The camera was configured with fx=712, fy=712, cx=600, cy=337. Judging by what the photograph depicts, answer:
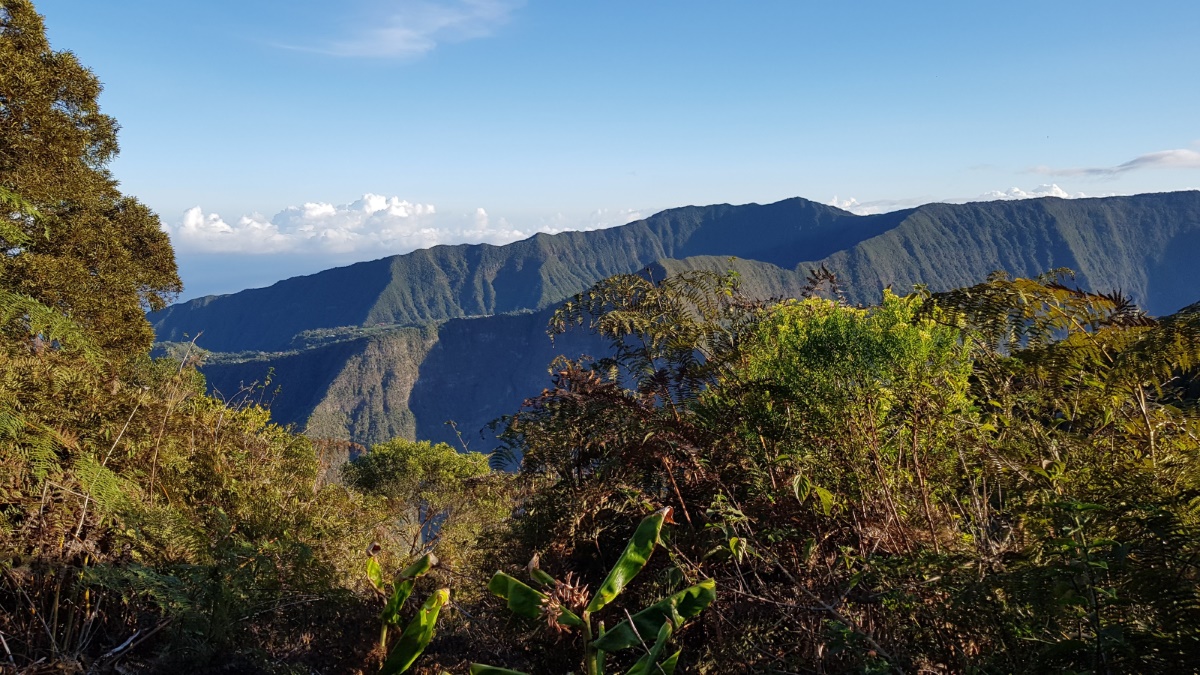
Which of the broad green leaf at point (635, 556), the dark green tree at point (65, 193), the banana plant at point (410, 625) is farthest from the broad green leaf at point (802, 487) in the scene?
the dark green tree at point (65, 193)

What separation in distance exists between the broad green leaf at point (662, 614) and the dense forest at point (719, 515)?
11mm

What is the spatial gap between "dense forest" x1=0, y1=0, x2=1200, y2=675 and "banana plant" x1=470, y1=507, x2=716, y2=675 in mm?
12

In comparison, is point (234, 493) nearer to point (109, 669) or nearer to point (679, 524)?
point (109, 669)

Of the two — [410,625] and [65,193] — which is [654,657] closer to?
[410,625]

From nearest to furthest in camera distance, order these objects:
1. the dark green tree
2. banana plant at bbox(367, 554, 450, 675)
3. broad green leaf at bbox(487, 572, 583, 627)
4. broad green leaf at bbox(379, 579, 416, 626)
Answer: broad green leaf at bbox(487, 572, 583, 627) → banana plant at bbox(367, 554, 450, 675) → broad green leaf at bbox(379, 579, 416, 626) → the dark green tree

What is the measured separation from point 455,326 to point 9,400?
187m

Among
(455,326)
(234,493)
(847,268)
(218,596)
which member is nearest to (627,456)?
(218,596)

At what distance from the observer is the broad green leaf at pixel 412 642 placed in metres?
2.62

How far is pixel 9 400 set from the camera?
330cm

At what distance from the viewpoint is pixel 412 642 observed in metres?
2.67

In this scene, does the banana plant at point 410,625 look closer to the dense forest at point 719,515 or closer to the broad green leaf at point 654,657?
the dense forest at point 719,515

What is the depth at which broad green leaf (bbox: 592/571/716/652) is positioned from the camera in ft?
6.83

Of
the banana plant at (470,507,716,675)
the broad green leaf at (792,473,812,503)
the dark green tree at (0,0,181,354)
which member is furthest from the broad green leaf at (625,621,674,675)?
the dark green tree at (0,0,181,354)

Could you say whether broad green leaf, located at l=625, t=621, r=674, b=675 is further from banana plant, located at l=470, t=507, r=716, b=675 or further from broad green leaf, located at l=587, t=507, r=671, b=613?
broad green leaf, located at l=587, t=507, r=671, b=613
